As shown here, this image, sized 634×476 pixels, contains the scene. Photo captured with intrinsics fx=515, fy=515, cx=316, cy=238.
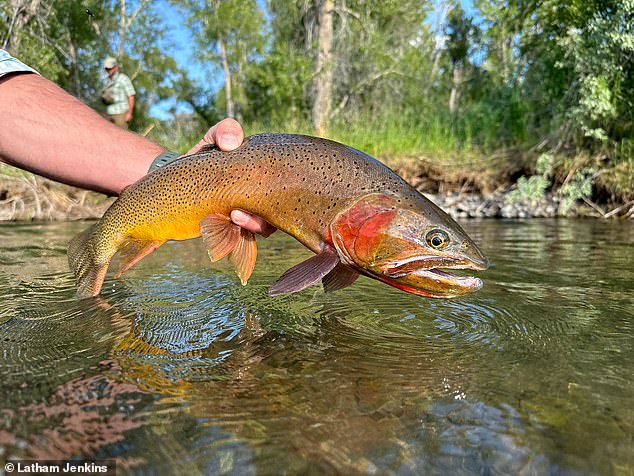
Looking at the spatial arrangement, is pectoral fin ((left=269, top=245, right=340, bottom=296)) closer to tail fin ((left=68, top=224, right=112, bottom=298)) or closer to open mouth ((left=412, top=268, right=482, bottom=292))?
open mouth ((left=412, top=268, right=482, bottom=292))

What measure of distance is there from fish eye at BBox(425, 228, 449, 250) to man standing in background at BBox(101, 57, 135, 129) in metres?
10.7

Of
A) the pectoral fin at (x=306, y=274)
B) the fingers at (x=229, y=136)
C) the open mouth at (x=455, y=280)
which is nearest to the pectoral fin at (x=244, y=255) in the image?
the fingers at (x=229, y=136)

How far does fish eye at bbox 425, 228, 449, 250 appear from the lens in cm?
182

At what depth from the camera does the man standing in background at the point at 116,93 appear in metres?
10.9

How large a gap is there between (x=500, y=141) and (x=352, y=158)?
10.2 m

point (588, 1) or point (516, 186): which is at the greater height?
point (588, 1)

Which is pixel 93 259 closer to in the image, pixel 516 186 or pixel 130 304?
pixel 130 304

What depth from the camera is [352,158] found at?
2092 mm

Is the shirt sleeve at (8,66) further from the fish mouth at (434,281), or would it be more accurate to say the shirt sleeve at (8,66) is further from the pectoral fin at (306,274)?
the fish mouth at (434,281)

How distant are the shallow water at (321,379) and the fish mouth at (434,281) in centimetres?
26

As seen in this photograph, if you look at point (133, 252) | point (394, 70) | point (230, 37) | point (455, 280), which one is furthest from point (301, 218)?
point (230, 37)

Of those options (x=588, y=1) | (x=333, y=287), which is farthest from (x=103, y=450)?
(x=588, y=1)

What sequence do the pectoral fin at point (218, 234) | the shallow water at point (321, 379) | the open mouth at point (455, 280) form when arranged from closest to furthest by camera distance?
the shallow water at point (321, 379) < the open mouth at point (455, 280) < the pectoral fin at point (218, 234)

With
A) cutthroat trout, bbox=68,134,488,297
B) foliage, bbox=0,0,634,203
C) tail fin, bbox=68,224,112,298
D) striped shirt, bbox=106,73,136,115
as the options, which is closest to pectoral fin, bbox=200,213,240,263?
cutthroat trout, bbox=68,134,488,297
